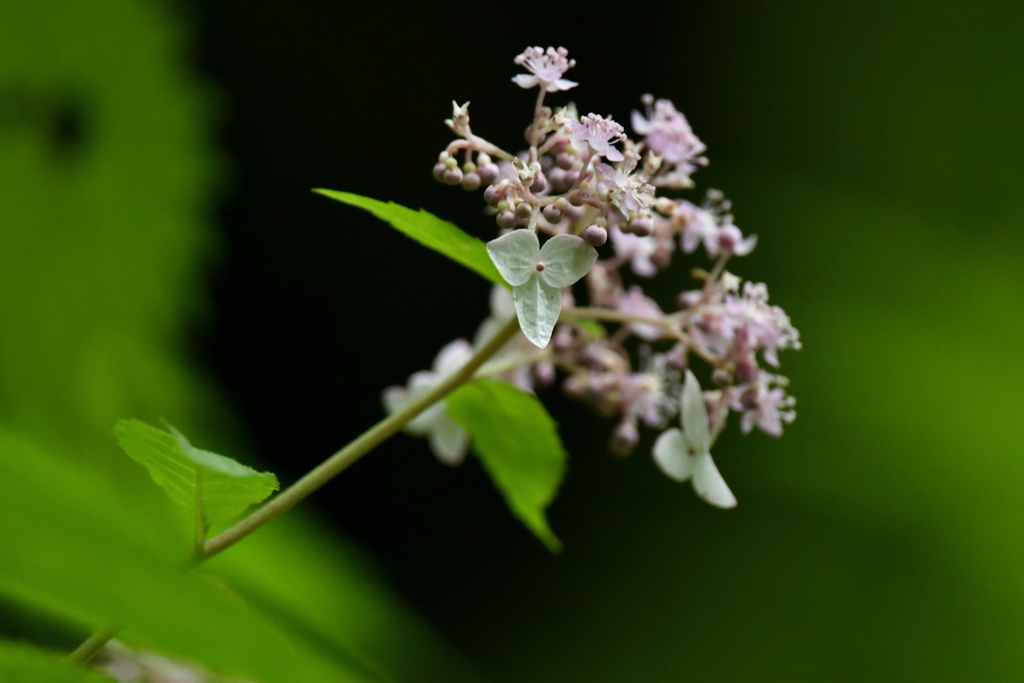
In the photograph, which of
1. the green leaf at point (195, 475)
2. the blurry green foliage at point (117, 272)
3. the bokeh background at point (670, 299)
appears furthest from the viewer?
the bokeh background at point (670, 299)

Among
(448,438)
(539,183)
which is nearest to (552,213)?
(539,183)

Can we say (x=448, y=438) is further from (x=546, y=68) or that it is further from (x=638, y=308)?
(x=546, y=68)

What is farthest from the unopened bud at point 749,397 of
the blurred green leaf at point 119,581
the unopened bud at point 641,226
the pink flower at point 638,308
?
the blurred green leaf at point 119,581

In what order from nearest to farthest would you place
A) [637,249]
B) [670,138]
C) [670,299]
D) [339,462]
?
[339,462] < [670,138] < [637,249] < [670,299]

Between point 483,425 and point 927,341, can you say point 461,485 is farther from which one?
point 483,425

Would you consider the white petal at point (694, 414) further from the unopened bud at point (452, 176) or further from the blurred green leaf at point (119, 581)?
the blurred green leaf at point (119, 581)

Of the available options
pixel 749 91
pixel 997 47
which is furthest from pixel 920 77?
pixel 749 91

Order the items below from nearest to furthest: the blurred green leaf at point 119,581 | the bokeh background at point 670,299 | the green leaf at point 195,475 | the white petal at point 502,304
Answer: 1. the blurred green leaf at point 119,581
2. the green leaf at point 195,475
3. the white petal at point 502,304
4. the bokeh background at point 670,299
